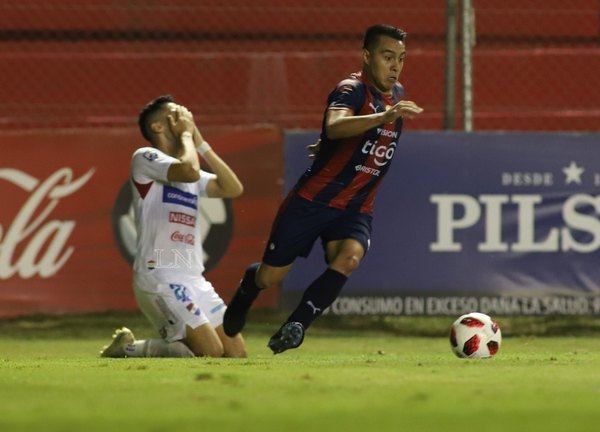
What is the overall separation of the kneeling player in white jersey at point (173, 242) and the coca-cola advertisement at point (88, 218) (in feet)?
6.83

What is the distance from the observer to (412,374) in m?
6.93

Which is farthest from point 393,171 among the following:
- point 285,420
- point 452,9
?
point 285,420

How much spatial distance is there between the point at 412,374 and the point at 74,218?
5459 millimetres

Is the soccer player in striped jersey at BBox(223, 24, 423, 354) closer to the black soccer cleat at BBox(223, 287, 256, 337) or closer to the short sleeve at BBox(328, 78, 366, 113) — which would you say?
the short sleeve at BBox(328, 78, 366, 113)

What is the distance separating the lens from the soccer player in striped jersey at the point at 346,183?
826cm

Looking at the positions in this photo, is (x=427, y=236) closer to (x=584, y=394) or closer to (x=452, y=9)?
(x=452, y=9)

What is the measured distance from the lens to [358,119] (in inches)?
309

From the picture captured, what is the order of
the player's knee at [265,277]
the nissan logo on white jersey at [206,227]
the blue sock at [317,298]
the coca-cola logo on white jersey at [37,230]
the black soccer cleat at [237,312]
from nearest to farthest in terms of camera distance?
the blue sock at [317,298] < the player's knee at [265,277] < the black soccer cleat at [237,312] < the coca-cola logo on white jersey at [37,230] < the nissan logo on white jersey at [206,227]

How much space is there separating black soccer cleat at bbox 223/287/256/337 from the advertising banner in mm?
2672

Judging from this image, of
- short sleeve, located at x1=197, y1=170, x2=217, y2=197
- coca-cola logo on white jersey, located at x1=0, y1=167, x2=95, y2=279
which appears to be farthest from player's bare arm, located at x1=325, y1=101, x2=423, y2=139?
coca-cola logo on white jersey, located at x1=0, y1=167, x2=95, y2=279

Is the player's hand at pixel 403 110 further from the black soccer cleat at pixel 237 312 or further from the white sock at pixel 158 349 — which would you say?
the white sock at pixel 158 349

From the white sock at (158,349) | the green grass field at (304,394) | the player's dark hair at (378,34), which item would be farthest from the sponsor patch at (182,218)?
the player's dark hair at (378,34)

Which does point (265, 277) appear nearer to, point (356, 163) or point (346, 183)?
point (346, 183)

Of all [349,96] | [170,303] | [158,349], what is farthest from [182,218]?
[349,96]
